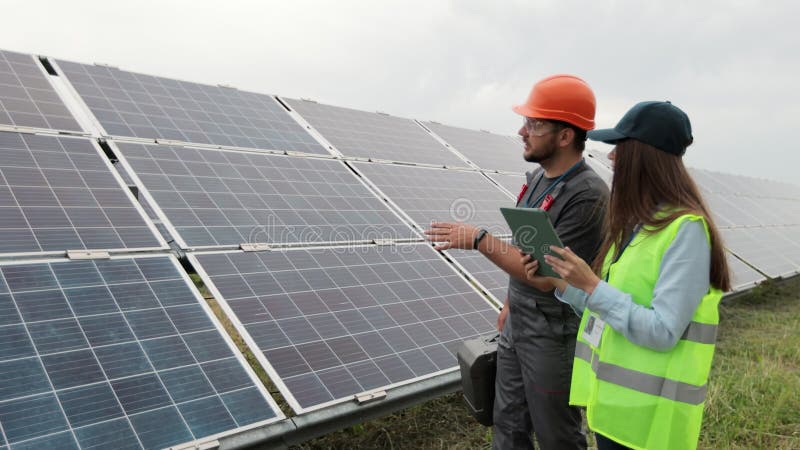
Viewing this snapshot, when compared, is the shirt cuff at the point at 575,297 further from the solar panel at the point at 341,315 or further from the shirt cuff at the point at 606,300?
the solar panel at the point at 341,315

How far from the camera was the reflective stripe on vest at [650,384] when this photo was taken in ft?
6.83

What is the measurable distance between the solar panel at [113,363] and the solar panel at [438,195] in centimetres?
326

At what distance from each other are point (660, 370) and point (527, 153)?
1.45 meters

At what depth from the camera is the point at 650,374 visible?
84.0 inches

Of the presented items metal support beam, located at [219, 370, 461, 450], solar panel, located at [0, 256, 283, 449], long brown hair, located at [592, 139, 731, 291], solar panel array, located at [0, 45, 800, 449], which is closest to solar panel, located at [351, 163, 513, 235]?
solar panel array, located at [0, 45, 800, 449]

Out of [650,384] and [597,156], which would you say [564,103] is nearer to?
[650,384]

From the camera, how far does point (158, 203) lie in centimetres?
470

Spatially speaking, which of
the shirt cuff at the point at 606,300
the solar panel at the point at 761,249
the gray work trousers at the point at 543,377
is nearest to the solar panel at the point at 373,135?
the gray work trousers at the point at 543,377

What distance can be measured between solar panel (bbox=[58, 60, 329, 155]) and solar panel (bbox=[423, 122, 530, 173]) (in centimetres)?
363

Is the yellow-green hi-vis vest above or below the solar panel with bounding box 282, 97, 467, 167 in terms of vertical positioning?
below

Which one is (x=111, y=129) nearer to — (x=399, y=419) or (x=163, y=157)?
(x=163, y=157)

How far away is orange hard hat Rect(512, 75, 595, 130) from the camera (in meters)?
2.95

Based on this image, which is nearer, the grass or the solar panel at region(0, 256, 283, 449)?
the solar panel at region(0, 256, 283, 449)

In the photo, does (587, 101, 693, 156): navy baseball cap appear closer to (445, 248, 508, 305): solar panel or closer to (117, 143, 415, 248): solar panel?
(445, 248, 508, 305): solar panel
